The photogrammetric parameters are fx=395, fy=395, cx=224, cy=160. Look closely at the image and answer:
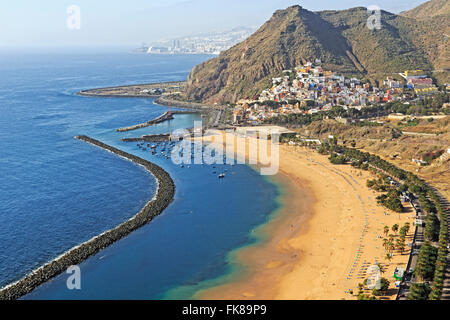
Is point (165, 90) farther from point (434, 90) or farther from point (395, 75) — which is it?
point (434, 90)

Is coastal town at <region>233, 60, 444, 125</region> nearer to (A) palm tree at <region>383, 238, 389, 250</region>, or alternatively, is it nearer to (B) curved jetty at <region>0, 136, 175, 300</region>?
(B) curved jetty at <region>0, 136, 175, 300</region>

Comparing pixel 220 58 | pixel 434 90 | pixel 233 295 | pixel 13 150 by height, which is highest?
pixel 220 58

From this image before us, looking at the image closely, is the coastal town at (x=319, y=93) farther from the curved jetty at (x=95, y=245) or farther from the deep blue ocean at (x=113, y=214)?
the curved jetty at (x=95, y=245)

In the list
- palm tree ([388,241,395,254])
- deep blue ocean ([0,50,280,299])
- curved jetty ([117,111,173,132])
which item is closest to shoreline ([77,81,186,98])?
curved jetty ([117,111,173,132])

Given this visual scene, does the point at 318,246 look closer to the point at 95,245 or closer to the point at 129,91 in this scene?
the point at 95,245

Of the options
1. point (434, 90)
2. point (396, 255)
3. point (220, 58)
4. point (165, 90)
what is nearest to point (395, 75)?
point (434, 90)

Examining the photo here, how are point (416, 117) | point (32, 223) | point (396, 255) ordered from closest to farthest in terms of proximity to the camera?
point (396, 255)
point (32, 223)
point (416, 117)

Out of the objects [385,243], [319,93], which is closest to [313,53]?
[319,93]
